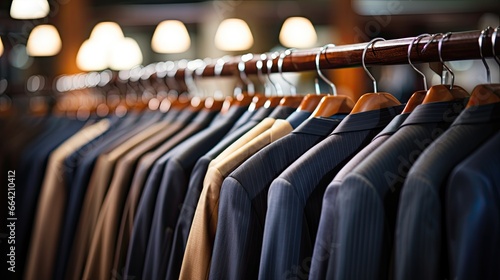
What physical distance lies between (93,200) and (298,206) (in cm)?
89

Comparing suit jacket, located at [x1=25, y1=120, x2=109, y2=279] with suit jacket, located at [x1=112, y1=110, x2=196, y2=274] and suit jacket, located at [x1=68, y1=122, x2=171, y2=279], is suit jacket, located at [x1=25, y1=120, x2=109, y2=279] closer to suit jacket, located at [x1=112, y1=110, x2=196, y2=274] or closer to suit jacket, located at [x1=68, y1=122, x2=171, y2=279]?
suit jacket, located at [x1=68, y1=122, x2=171, y2=279]

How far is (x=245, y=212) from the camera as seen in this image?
115cm

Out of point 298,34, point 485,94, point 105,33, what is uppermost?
point 298,34

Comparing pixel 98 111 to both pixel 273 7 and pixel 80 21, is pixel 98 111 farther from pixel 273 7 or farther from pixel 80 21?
pixel 273 7

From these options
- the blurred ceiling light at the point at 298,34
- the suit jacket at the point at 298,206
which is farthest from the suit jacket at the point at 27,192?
the blurred ceiling light at the point at 298,34

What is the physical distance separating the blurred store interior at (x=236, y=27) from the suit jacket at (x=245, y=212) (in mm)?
3550

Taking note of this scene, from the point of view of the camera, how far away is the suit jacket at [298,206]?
1058 millimetres

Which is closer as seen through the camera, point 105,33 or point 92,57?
point 92,57

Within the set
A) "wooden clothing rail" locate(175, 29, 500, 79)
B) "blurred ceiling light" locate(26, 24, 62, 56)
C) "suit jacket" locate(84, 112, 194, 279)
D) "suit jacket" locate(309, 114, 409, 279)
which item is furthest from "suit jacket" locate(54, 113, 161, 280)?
"blurred ceiling light" locate(26, 24, 62, 56)

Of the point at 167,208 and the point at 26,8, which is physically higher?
the point at 26,8

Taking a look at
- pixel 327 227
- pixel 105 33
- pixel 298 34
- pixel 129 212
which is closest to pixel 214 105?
pixel 129 212

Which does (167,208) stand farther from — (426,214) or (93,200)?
(426,214)

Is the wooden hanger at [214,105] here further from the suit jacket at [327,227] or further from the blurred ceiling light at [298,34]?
the blurred ceiling light at [298,34]

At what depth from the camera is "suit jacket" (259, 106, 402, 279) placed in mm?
1058
